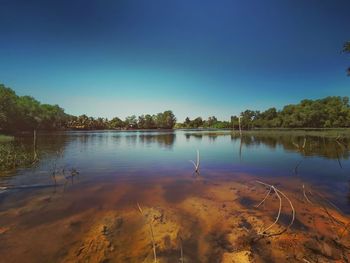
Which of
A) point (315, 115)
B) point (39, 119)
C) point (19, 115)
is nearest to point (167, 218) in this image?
point (19, 115)

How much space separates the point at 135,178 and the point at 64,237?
8814 mm

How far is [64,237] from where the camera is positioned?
24.5 feet

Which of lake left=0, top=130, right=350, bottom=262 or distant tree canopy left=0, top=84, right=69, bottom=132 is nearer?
lake left=0, top=130, right=350, bottom=262

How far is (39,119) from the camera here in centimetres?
9425

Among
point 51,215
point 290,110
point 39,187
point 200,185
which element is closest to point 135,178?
point 200,185

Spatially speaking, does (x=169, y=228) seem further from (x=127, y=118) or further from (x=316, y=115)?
(x=127, y=118)

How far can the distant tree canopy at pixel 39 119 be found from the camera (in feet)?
223

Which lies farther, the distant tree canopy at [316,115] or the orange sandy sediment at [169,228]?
the distant tree canopy at [316,115]

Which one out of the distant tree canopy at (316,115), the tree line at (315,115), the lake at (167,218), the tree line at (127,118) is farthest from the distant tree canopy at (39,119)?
the distant tree canopy at (316,115)

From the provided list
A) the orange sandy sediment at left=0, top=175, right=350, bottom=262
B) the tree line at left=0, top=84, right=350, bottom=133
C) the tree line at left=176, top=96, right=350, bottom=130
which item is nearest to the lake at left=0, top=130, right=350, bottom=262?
the orange sandy sediment at left=0, top=175, right=350, bottom=262

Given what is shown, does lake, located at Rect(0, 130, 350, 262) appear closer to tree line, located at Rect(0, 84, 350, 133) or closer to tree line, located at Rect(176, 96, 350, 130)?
tree line, located at Rect(0, 84, 350, 133)

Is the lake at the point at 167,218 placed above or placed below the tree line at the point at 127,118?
below

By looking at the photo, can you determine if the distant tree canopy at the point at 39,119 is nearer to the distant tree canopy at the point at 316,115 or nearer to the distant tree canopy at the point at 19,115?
the distant tree canopy at the point at 19,115

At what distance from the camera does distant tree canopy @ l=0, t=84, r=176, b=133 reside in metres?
68.1
